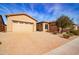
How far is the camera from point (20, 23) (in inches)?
93.4

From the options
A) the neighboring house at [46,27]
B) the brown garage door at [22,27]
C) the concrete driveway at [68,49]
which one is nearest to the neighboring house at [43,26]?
the neighboring house at [46,27]

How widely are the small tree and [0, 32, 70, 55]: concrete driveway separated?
196mm

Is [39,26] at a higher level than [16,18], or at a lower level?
lower

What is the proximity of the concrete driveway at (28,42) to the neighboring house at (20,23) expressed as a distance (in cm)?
7

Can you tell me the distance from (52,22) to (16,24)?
1.78 ft

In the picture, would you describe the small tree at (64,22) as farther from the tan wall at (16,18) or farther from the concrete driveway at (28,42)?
the tan wall at (16,18)

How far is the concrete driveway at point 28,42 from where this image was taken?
226cm

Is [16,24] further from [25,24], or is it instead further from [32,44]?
[32,44]

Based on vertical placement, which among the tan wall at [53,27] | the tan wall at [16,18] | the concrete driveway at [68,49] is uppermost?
the tan wall at [16,18]

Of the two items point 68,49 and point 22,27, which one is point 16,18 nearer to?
point 22,27


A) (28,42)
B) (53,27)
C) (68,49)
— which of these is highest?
(53,27)

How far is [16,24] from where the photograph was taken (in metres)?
2.36

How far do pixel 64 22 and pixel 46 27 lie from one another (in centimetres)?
28

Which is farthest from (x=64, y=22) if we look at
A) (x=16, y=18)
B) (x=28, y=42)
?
(x=16, y=18)
